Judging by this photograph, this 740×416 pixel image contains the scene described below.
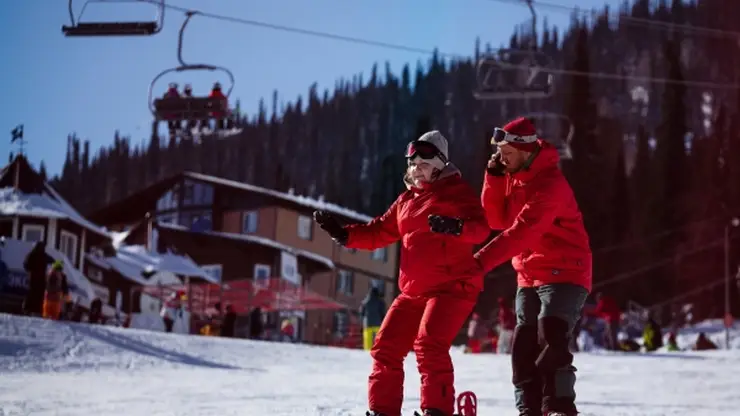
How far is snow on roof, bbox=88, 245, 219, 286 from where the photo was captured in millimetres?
32469

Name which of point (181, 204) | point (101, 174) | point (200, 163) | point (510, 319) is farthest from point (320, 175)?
point (510, 319)

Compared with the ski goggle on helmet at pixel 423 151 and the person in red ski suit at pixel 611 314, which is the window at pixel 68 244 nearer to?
the person in red ski suit at pixel 611 314

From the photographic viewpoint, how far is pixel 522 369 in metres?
4.66

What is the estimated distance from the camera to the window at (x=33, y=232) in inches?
1341

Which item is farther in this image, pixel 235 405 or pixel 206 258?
pixel 206 258

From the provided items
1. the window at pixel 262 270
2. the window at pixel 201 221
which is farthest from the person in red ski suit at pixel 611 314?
the window at pixel 201 221

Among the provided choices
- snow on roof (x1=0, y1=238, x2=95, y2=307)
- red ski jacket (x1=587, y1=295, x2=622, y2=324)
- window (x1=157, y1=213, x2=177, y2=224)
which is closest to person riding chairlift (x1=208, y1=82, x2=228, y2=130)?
red ski jacket (x1=587, y1=295, x2=622, y2=324)

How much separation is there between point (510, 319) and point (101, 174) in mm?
97327

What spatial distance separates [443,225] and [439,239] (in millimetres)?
292

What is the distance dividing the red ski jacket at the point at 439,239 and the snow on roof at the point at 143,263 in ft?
90.7

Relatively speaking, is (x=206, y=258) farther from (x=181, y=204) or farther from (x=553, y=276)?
(x=553, y=276)

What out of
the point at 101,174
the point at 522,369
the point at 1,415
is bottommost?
the point at 1,415

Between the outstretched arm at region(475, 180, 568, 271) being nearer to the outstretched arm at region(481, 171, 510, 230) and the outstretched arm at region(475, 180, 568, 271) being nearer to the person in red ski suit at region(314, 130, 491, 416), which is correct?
the person in red ski suit at region(314, 130, 491, 416)

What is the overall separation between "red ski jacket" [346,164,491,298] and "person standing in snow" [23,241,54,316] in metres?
13.1
